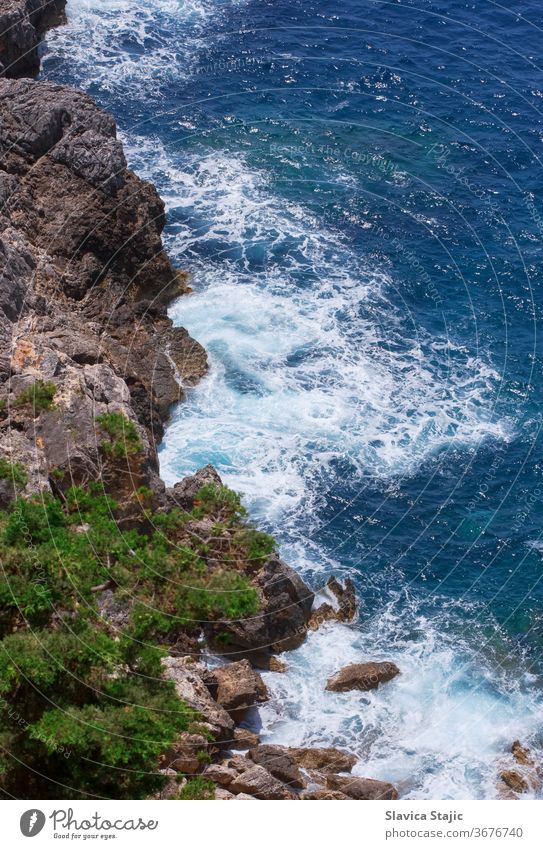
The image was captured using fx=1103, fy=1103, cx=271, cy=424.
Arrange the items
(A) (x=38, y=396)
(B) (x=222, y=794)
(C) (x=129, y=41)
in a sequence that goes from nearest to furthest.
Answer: (B) (x=222, y=794) → (A) (x=38, y=396) → (C) (x=129, y=41)

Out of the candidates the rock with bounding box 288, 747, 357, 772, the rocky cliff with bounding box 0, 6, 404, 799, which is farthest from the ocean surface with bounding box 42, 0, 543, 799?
the rocky cliff with bounding box 0, 6, 404, 799

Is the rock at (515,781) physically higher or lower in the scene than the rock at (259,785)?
lower

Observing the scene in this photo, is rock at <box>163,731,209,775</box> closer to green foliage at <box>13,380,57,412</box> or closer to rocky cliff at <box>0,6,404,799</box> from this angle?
rocky cliff at <box>0,6,404,799</box>

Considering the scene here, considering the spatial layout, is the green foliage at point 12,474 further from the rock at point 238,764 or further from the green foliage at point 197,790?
the rock at point 238,764

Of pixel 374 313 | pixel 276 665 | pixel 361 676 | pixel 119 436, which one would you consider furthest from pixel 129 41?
pixel 361 676

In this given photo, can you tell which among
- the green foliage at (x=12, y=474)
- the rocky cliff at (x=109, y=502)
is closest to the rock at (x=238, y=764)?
the rocky cliff at (x=109, y=502)

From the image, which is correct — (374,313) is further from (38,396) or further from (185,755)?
(185,755)
